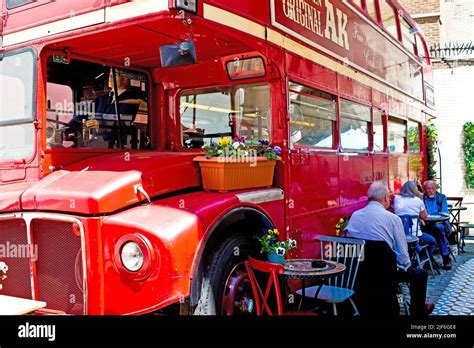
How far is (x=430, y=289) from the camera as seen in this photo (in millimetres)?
5207

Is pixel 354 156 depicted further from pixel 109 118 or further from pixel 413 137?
pixel 413 137

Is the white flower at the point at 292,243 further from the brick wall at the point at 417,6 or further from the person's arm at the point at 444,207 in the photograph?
the brick wall at the point at 417,6

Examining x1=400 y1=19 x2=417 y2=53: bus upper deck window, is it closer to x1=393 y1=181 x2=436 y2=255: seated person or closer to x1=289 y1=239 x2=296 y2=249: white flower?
x1=393 y1=181 x2=436 y2=255: seated person

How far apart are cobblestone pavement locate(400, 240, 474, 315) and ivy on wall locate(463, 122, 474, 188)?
2.65 metres

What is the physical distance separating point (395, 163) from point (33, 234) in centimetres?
543

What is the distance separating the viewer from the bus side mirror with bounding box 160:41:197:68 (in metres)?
2.72

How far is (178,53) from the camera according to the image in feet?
9.04

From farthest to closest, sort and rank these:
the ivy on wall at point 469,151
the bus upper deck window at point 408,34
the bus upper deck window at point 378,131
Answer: the ivy on wall at point 469,151 < the bus upper deck window at point 408,34 < the bus upper deck window at point 378,131

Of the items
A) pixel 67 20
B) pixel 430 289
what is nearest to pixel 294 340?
pixel 67 20

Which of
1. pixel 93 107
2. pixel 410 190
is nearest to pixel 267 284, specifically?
pixel 93 107

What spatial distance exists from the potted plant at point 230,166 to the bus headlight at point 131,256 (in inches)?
31.7

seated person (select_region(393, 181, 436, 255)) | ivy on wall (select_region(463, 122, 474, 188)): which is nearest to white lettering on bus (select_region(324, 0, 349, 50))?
seated person (select_region(393, 181, 436, 255))

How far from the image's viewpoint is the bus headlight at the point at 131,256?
100 inches

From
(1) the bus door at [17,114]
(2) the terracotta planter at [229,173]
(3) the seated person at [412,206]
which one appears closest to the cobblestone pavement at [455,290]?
(3) the seated person at [412,206]
